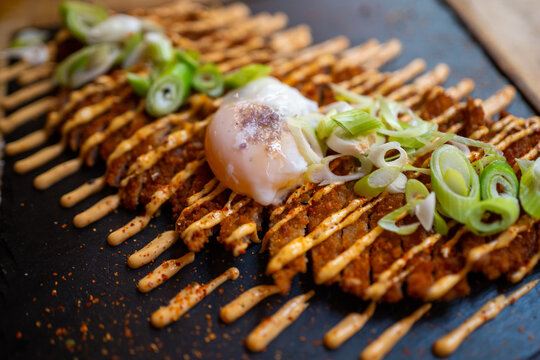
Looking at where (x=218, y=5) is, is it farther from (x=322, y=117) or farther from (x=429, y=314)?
(x=429, y=314)

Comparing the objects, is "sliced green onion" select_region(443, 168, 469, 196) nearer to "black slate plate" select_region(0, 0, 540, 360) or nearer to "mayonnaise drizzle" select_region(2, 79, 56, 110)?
"black slate plate" select_region(0, 0, 540, 360)

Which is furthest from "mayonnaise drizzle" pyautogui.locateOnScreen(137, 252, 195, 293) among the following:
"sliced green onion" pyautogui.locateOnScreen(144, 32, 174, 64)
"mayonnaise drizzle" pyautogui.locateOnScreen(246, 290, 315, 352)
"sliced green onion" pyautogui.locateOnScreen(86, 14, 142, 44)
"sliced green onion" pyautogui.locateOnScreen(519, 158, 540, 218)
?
"sliced green onion" pyautogui.locateOnScreen(86, 14, 142, 44)

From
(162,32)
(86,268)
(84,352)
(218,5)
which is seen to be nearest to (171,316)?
(84,352)

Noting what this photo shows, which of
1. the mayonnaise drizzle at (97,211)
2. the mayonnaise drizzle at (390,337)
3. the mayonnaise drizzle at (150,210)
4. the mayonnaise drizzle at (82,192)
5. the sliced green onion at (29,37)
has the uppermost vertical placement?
the sliced green onion at (29,37)

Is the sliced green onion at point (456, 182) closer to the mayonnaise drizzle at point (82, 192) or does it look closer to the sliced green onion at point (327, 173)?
the sliced green onion at point (327, 173)

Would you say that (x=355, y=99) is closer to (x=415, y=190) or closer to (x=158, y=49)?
(x=415, y=190)

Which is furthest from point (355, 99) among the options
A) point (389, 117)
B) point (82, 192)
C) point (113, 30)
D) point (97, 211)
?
point (113, 30)

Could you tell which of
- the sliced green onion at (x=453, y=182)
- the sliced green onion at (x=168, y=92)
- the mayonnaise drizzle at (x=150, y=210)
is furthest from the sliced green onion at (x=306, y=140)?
the sliced green onion at (x=168, y=92)
